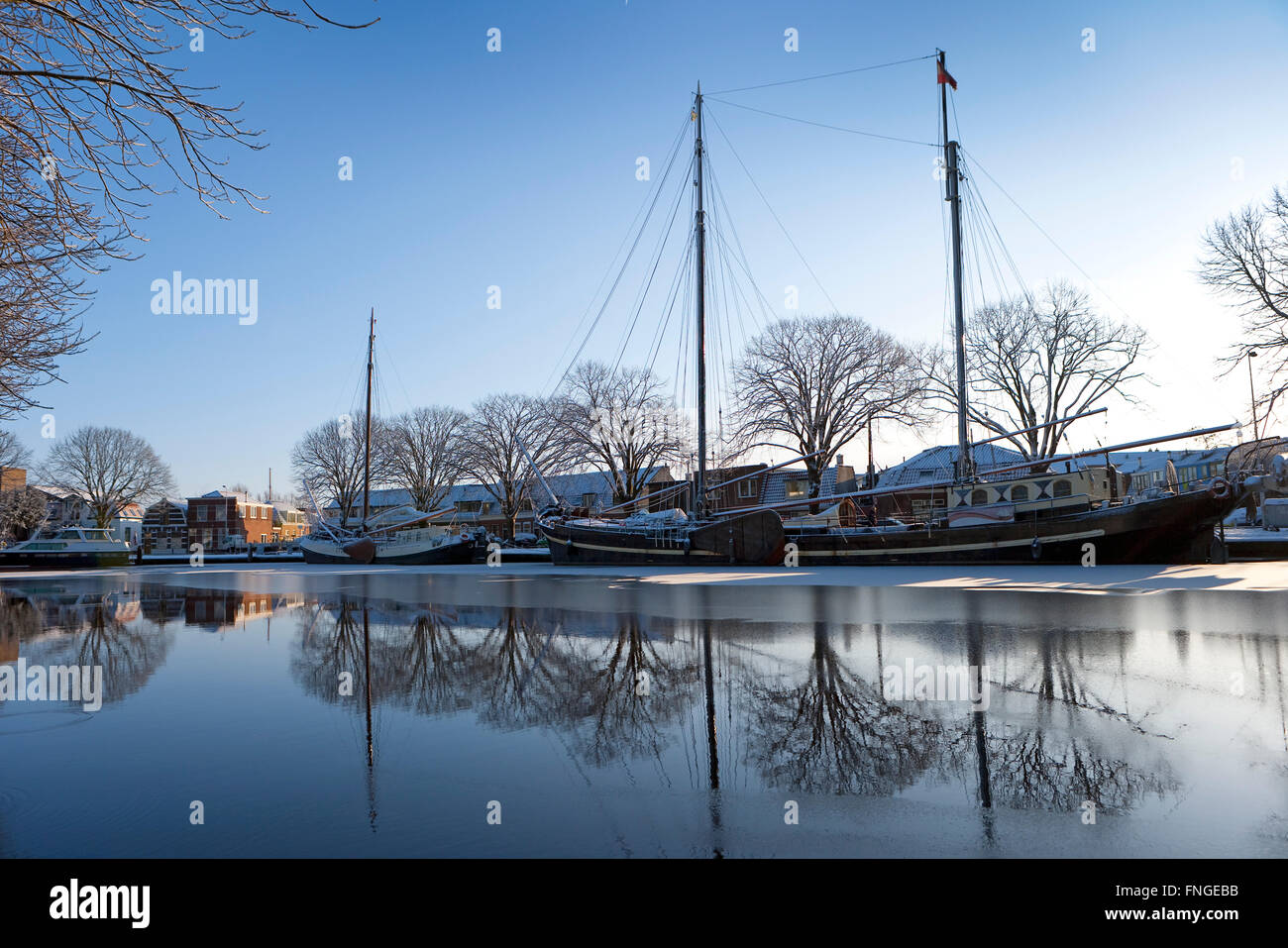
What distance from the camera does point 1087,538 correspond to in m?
23.3

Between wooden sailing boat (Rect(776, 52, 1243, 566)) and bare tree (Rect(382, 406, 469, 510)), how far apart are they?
41212 millimetres

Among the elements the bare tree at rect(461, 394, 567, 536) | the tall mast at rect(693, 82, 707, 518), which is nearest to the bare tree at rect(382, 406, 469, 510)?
the bare tree at rect(461, 394, 567, 536)

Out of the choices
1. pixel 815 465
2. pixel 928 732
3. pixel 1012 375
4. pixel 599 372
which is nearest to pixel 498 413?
pixel 599 372

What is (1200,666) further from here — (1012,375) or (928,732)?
(1012,375)

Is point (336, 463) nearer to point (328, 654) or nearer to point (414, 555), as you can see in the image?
point (414, 555)

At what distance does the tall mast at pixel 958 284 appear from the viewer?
90.9 ft

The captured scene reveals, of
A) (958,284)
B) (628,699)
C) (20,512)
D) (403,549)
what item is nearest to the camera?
(628,699)

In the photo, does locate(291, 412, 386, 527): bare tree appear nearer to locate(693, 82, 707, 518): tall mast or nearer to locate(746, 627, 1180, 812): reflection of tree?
locate(693, 82, 707, 518): tall mast

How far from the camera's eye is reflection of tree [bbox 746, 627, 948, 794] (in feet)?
11.7

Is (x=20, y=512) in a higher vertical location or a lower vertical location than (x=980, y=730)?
higher

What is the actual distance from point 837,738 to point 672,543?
27.1m

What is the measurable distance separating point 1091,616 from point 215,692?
10.8 m

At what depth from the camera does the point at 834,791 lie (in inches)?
133

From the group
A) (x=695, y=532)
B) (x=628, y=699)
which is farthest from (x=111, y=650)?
(x=695, y=532)
